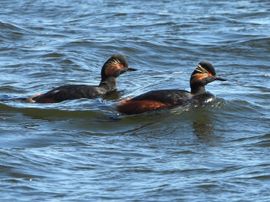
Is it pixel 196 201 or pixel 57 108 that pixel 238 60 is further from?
pixel 196 201

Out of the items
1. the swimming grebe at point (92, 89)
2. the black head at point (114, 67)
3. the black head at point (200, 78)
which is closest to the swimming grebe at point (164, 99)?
the black head at point (200, 78)

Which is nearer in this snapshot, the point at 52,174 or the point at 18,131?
the point at 52,174

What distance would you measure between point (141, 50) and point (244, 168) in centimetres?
1013

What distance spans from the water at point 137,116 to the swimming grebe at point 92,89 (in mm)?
213

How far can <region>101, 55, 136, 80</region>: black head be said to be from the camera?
18011 mm

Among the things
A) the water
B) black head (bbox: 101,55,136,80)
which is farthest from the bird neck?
black head (bbox: 101,55,136,80)

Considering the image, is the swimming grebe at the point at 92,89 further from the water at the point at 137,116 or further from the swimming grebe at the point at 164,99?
the swimming grebe at the point at 164,99

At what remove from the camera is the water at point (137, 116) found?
468 inches

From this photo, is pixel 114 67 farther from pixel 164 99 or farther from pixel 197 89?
pixel 164 99

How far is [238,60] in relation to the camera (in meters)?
21.2

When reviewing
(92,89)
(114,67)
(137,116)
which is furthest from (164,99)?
(114,67)

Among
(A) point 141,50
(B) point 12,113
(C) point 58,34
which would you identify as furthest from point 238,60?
(B) point 12,113

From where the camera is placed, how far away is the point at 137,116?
1551 cm

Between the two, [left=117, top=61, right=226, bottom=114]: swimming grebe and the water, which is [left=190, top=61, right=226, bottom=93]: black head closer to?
[left=117, top=61, right=226, bottom=114]: swimming grebe
